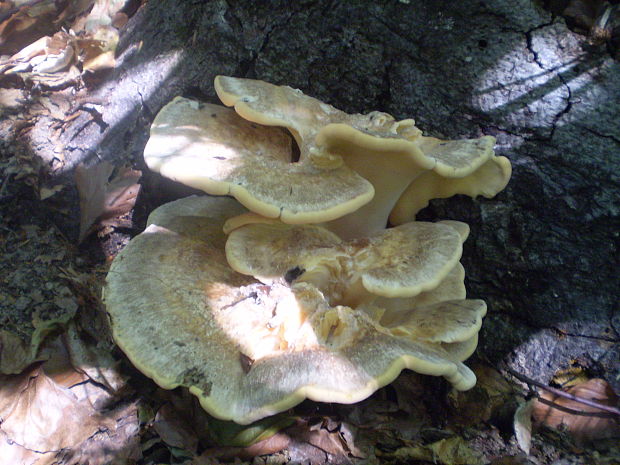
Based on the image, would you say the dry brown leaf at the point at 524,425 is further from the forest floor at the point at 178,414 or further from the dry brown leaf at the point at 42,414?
the dry brown leaf at the point at 42,414

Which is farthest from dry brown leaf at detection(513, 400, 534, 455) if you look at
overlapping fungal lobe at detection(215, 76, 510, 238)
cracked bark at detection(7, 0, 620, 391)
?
overlapping fungal lobe at detection(215, 76, 510, 238)

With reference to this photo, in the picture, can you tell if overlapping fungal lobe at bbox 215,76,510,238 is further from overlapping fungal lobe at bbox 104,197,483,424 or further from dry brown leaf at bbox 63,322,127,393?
dry brown leaf at bbox 63,322,127,393

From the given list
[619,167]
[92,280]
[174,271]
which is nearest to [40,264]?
[92,280]

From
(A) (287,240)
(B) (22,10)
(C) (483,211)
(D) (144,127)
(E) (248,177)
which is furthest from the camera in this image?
(B) (22,10)

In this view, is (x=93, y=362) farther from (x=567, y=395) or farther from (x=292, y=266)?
(x=567, y=395)

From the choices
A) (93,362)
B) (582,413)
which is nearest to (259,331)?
(93,362)

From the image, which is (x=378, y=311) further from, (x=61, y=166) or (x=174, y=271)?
(x=61, y=166)
